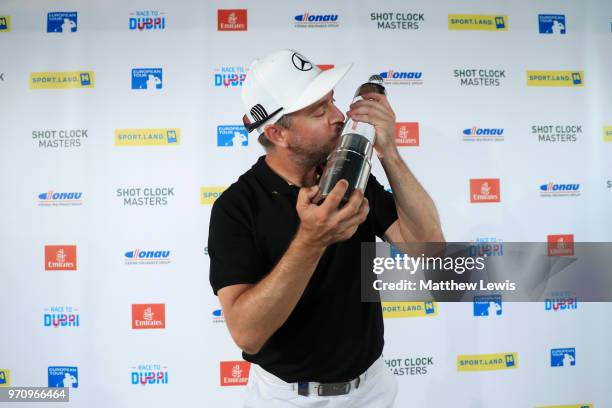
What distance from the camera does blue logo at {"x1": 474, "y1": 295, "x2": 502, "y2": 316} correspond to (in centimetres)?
218

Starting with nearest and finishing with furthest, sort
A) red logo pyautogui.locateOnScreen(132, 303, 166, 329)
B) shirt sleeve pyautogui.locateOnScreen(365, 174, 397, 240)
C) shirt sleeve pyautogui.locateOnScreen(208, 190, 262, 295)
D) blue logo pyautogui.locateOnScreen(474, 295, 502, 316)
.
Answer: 1. shirt sleeve pyautogui.locateOnScreen(208, 190, 262, 295)
2. shirt sleeve pyautogui.locateOnScreen(365, 174, 397, 240)
3. red logo pyautogui.locateOnScreen(132, 303, 166, 329)
4. blue logo pyautogui.locateOnScreen(474, 295, 502, 316)

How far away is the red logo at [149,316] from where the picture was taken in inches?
81.6

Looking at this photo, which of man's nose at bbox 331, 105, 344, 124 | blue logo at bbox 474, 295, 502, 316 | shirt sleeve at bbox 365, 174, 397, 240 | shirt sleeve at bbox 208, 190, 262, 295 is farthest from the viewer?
blue logo at bbox 474, 295, 502, 316

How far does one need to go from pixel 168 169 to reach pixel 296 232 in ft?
4.62

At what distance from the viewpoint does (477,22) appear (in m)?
2.18

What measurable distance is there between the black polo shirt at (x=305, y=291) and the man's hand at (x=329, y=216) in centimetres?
27

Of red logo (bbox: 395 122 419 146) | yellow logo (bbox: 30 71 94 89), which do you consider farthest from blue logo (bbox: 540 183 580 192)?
yellow logo (bbox: 30 71 94 89)

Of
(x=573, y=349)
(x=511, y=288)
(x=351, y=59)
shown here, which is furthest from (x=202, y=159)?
(x=573, y=349)

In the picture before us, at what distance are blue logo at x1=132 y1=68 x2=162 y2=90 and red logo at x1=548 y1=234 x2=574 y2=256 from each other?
7.64ft

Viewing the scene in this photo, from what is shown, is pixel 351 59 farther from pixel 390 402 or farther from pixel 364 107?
pixel 390 402

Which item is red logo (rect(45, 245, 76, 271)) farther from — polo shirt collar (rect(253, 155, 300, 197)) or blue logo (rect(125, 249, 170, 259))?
polo shirt collar (rect(253, 155, 300, 197))

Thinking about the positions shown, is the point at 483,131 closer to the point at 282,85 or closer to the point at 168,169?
the point at 282,85

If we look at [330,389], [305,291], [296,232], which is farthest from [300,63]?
[330,389]

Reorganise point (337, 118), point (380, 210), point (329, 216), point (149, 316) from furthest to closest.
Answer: point (149, 316), point (380, 210), point (337, 118), point (329, 216)
